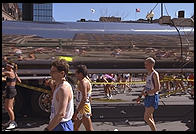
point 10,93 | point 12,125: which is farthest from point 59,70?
point 12,125

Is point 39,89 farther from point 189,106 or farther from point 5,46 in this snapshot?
point 189,106

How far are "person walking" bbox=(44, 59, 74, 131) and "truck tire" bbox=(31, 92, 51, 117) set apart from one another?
3.42 metres

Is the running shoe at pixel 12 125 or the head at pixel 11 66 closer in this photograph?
the running shoe at pixel 12 125

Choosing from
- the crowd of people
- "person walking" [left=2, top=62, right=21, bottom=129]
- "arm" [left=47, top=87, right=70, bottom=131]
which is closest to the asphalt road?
"person walking" [left=2, top=62, right=21, bottom=129]

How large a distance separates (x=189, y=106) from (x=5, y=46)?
590 centimetres

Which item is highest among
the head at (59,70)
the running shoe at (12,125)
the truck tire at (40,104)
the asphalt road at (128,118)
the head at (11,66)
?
the head at (59,70)

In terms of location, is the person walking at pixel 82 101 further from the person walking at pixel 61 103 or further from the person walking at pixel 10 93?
the person walking at pixel 10 93

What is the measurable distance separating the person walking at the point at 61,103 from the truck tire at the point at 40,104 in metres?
3.42

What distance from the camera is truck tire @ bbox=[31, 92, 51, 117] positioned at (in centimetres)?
696

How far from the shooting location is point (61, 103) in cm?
341

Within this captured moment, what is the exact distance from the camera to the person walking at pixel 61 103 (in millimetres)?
3414

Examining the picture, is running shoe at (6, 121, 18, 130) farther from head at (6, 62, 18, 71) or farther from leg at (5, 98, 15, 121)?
head at (6, 62, 18, 71)

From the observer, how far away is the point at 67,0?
21.1 feet

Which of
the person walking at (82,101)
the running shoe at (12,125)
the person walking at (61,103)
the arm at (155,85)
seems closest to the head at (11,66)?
the running shoe at (12,125)
